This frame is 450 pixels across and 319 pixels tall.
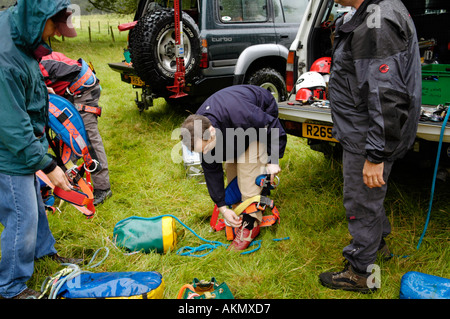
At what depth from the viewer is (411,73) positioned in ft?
6.40

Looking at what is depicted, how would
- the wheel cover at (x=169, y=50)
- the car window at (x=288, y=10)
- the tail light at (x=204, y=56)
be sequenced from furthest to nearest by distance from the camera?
the car window at (x=288, y=10)
the tail light at (x=204, y=56)
the wheel cover at (x=169, y=50)

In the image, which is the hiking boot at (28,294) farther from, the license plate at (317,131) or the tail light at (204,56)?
the tail light at (204,56)

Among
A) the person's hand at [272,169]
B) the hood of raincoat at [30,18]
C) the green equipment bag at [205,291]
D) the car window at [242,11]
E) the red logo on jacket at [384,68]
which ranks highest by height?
the car window at [242,11]

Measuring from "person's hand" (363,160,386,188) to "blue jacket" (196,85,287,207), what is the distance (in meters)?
0.94

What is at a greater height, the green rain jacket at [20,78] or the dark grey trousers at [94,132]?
the green rain jacket at [20,78]

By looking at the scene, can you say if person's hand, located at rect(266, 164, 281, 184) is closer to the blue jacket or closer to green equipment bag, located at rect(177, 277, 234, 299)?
→ the blue jacket

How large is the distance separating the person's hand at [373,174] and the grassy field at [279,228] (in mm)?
819

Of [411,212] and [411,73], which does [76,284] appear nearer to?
[411,73]

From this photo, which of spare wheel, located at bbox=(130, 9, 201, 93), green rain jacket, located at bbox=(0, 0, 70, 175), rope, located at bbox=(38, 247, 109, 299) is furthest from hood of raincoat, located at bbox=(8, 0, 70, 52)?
spare wheel, located at bbox=(130, 9, 201, 93)

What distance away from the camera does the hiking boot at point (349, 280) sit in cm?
242

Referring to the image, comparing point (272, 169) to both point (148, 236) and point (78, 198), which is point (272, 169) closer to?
point (148, 236)

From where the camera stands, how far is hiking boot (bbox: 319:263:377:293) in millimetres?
2420

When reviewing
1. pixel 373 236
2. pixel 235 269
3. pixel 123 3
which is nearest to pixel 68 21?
pixel 235 269

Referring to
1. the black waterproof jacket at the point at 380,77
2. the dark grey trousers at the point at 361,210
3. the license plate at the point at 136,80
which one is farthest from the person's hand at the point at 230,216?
the license plate at the point at 136,80
